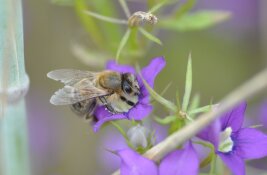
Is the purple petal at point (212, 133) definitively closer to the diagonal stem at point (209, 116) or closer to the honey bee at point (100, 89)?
the diagonal stem at point (209, 116)

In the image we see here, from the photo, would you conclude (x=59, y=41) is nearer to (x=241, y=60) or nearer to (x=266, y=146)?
(x=241, y=60)

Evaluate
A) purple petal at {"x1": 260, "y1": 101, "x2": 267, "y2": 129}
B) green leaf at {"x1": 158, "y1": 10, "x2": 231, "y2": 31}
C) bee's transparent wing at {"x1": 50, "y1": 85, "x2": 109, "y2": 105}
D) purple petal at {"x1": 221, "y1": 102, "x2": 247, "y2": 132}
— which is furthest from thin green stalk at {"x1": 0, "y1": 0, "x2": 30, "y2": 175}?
purple petal at {"x1": 260, "y1": 101, "x2": 267, "y2": 129}

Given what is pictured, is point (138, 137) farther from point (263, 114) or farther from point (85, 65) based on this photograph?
point (85, 65)

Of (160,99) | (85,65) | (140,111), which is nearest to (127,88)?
(140,111)

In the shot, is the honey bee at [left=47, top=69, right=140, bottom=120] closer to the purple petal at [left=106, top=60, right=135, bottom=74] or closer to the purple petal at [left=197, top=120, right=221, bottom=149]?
the purple petal at [left=106, top=60, right=135, bottom=74]

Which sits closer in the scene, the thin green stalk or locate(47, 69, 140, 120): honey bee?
the thin green stalk

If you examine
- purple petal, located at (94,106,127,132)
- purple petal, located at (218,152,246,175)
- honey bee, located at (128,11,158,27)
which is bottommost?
purple petal, located at (218,152,246,175)

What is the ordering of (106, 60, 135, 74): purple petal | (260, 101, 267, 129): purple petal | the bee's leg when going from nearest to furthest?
the bee's leg → (106, 60, 135, 74): purple petal → (260, 101, 267, 129): purple petal
